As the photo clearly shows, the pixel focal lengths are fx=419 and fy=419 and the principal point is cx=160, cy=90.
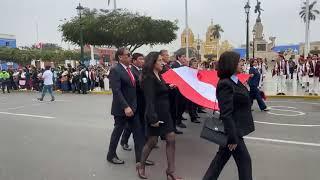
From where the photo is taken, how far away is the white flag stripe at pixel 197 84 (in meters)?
Result: 8.10

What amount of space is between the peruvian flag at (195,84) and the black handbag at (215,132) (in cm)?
290

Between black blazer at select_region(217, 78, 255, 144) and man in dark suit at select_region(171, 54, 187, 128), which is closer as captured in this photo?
black blazer at select_region(217, 78, 255, 144)

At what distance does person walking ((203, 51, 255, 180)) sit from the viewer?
14.3ft

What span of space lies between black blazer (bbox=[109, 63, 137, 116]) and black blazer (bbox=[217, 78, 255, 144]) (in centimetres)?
224

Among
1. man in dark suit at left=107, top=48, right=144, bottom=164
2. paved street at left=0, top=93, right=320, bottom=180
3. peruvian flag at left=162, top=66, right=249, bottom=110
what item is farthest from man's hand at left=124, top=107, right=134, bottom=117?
peruvian flag at left=162, top=66, right=249, bottom=110

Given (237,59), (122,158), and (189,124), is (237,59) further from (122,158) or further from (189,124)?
(189,124)

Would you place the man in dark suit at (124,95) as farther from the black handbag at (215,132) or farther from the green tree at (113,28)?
the green tree at (113,28)

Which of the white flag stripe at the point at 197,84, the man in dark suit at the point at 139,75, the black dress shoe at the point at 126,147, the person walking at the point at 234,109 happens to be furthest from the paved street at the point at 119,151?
the person walking at the point at 234,109

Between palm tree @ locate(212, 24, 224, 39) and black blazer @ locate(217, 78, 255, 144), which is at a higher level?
palm tree @ locate(212, 24, 224, 39)

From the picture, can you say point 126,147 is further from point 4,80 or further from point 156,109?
point 4,80

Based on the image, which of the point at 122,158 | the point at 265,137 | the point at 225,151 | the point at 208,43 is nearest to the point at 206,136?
the point at 225,151

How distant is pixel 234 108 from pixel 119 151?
373 cm

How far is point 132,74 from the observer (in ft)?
21.8

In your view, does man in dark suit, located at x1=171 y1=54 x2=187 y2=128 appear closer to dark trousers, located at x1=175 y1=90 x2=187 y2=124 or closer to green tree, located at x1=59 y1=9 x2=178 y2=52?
dark trousers, located at x1=175 y1=90 x2=187 y2=124
